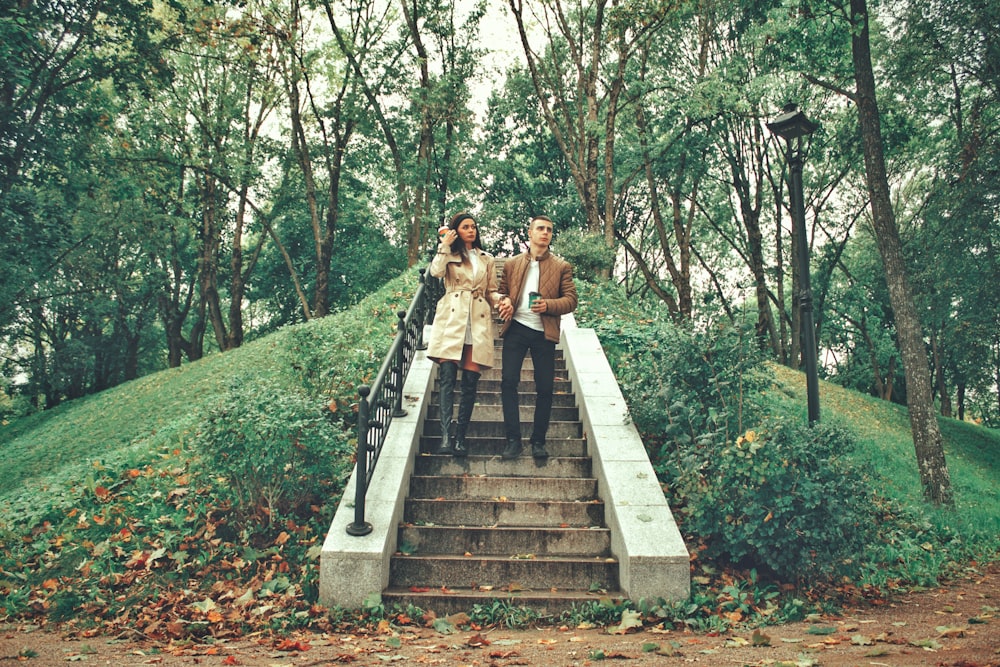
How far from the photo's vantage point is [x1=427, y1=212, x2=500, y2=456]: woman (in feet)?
18.7

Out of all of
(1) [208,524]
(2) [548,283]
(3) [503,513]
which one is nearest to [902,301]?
(2) [548,283]

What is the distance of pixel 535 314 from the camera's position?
18.5 feet

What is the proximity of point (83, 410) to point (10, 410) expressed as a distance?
17.6 meters

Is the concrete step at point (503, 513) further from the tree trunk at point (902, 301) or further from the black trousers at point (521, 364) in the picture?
the tree trunk at point (902, 301)

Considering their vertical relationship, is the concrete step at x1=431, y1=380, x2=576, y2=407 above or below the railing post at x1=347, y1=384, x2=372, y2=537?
above

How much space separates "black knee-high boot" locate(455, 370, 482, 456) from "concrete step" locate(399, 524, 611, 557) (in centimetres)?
95

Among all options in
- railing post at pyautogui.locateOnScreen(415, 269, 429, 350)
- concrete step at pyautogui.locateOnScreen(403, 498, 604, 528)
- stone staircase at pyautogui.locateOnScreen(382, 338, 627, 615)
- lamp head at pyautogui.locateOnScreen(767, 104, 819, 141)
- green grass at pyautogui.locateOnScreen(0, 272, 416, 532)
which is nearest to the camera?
stone staircase at pyautogui.locateOnScreen(382, 338, 627, 615)

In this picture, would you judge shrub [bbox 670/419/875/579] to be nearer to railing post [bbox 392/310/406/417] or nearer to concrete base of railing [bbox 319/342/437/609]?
concrete base of railing [bbox 319/342/437/609]

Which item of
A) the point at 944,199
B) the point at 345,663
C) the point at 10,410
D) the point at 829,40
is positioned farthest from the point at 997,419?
the point at 10,410

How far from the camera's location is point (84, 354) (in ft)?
79.9

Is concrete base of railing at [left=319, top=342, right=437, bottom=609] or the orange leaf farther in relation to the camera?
concrete base of railing at [left=319, top=342, right=437, bottom=609]

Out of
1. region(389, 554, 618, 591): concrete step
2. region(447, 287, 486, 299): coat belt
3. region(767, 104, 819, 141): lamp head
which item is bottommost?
region(389, 554, 618, 591): concrete step

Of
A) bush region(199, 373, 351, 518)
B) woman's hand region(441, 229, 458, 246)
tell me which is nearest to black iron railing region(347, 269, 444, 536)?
bush region(199, 373, 351, 518)

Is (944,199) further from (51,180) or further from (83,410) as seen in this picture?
(83,410)
